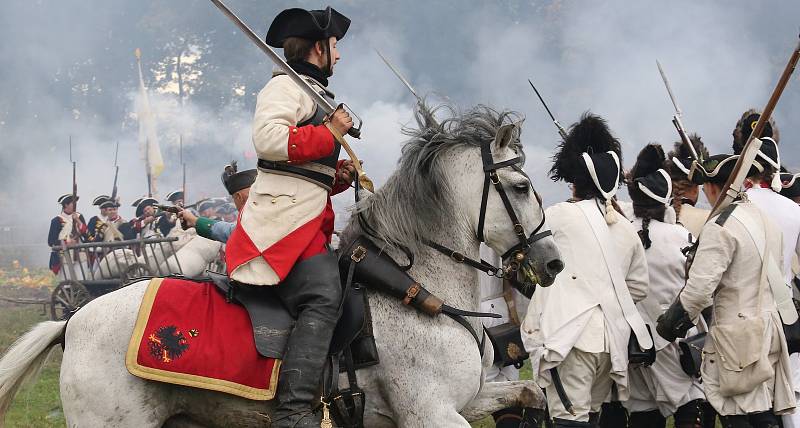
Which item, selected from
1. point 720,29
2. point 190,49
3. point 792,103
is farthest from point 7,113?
point 792,103

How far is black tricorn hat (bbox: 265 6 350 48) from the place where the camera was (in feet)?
15.3

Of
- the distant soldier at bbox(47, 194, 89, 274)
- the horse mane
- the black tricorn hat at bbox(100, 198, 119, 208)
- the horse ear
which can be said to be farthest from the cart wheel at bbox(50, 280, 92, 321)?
the horse ear

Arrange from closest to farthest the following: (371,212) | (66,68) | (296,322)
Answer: (296,322)
(371,212)
(66,68)

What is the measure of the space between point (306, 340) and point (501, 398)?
117cm

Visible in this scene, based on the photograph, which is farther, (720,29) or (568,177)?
(720,29)

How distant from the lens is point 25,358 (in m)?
4.60

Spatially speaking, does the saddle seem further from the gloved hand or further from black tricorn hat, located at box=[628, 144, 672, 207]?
black tricorn hat, located at box=[628, 144, 672, 207]

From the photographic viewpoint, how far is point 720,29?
36469 millimetres

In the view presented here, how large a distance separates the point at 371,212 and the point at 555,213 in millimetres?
2106

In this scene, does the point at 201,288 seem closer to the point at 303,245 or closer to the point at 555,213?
the point at 303,245

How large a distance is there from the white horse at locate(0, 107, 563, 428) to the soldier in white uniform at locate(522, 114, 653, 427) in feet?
4.50

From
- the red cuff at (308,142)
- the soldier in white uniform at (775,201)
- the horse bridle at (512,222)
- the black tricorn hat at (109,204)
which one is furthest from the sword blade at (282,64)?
the black tricorn hat at (109,204)

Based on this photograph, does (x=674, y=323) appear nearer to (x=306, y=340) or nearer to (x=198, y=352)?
(x=306, y=340)

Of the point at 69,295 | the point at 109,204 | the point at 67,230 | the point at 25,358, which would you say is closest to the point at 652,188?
the point at 25,358
